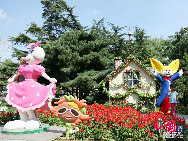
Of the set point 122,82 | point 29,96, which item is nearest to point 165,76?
point 122,82

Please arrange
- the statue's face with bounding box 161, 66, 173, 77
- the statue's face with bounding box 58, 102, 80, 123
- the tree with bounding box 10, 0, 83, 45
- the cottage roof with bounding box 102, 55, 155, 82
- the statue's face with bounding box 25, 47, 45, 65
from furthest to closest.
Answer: the tree with bounding box 10, 0, 83, 45 < the cottage roof with bounding box 102, 55, 155, 82 < the statue's face with bounding box 161, 66, 173, 77 < the statue's face with bounding box 25, 47, 45, 65 < the statue's face with bounding box 58, 102, 80, 123

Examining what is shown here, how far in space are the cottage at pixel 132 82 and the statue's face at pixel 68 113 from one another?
25.5ft

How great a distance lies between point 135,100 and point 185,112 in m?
3.72

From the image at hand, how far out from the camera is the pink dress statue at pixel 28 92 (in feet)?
20.9

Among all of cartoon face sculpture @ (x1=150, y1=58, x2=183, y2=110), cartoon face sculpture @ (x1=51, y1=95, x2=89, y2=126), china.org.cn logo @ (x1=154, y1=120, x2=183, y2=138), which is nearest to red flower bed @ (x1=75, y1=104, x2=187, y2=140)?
china.org.cn logo @ (x1=154, y1=120, x2=183, y2=138)

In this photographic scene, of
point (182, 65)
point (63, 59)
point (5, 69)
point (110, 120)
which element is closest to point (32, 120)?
point (110, 120)

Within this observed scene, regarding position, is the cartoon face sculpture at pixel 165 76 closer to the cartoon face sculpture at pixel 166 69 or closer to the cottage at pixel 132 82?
the cartoon face sculpture at pixel 166 69

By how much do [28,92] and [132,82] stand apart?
29.6 feet

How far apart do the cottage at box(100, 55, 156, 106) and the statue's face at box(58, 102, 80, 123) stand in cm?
777

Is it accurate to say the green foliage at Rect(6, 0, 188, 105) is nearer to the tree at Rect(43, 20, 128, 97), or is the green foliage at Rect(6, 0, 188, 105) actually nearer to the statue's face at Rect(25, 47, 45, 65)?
the tree at Rect(43, 20, 128, 97)

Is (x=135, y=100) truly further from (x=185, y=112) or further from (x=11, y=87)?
(x=11, y=87)

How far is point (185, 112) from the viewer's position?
13750 mm

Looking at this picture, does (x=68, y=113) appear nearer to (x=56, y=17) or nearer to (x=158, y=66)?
(x=158, y=66)

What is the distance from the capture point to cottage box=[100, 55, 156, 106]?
44.6 ft
